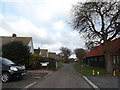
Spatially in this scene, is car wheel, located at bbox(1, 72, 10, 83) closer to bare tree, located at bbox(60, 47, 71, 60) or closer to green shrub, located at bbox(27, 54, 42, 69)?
green shrub, located at bbox(27, 54, 42, 69)

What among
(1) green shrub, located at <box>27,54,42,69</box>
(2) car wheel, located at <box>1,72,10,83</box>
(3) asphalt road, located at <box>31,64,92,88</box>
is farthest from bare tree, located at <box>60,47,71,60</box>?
(2) car wheel, located at <box>1,72,10,83</box>

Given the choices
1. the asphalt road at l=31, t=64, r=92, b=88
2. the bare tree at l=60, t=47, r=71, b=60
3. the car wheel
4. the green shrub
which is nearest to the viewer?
the asphalt road at l=31, t=64, r=92, b=88

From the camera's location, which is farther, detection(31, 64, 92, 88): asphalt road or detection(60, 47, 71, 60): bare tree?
detection(60, 47, 71, 60): bare tree

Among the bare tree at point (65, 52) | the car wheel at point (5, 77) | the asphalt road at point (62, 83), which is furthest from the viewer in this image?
the bare tree at point (65, 52)

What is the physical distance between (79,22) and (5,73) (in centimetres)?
1343

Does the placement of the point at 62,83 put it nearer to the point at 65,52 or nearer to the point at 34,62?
the point at 34,62

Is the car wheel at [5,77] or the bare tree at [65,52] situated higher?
the bare tree at [65,52]

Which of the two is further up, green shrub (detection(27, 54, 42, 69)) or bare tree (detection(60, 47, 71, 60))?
bare tree (detection(60, 47, 71, 60))

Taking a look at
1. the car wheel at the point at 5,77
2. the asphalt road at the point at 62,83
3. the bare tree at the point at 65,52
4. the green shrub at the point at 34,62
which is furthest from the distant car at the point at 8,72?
the bare tree at the point at 65,52

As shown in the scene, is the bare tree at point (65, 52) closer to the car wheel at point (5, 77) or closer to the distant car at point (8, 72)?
the distant car at point (8, 72)

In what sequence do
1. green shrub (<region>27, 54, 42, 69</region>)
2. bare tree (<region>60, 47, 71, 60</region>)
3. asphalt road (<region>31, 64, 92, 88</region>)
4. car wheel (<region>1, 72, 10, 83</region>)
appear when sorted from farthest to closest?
bare tree (<region>60, 47, 71, 60</region>) → green shrub (<region>27, 54, 42, 69</region>) → car wheel (<region>1, 72, 10, 83</region>) → asphalt road (<region>31, 64, 92, 88</region>)

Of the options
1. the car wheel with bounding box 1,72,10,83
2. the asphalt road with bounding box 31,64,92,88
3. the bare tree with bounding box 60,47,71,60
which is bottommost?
the asphalt road with bounding box 31,64,92,88

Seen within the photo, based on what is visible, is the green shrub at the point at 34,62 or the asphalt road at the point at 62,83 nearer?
the asphalt road at the point at 62,83

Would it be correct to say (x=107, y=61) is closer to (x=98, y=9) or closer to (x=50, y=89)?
(x=98, y=9)
